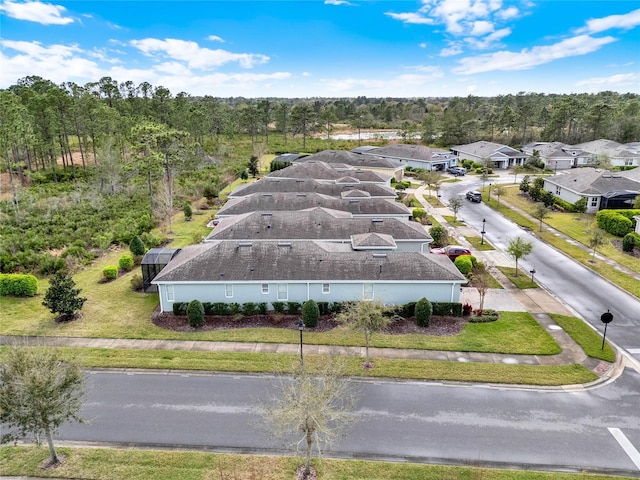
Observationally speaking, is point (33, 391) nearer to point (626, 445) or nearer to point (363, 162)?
point (626, 445)

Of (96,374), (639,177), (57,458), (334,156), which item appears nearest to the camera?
(57,458)

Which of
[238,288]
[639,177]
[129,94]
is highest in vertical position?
[129,94]

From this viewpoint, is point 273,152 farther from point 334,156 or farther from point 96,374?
point 96,374

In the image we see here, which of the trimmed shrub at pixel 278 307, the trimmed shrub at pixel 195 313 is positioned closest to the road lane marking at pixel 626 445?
the trimmed shrub at pixel 278 307

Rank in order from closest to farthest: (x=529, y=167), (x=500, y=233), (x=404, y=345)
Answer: (x=404, y=345) → (x=500, y=233) → (x=529, y=167)

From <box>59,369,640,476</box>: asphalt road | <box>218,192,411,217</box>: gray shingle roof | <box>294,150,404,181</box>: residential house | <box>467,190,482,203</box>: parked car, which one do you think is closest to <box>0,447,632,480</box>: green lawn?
<box>59,369,640,476</box>: asphalt road

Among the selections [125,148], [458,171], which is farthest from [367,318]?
[125,148]

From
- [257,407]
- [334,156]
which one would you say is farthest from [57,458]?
[334,156]
